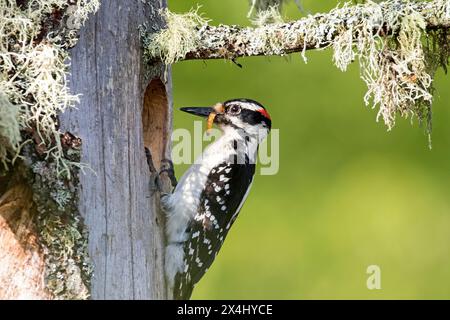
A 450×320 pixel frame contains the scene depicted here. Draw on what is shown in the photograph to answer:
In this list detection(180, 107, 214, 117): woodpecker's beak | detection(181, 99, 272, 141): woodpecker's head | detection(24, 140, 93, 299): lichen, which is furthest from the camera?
detection(181, 99, 272, 141): woodpecker's head

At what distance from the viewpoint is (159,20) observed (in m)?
3.42

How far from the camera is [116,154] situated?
9.97ft

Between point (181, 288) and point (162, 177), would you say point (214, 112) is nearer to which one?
point (162, 177)

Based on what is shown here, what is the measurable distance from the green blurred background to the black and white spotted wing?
144 cm

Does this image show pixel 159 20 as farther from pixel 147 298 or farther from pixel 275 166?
pixel 275 166

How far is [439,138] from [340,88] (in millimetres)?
749

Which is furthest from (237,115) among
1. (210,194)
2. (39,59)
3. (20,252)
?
(20,252)

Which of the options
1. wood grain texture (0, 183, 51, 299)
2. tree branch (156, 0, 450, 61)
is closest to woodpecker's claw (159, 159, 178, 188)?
tree branch (156, 0, 450, 61)

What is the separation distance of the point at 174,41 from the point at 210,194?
91 cm

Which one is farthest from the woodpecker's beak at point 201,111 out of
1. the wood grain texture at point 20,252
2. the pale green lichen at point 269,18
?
the wood grain texture at point 20,252

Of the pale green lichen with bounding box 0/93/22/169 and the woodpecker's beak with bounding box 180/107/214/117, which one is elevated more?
the woodpecker's beak with bounding box 180/107/214/117

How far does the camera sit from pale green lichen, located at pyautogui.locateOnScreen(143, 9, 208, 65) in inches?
126

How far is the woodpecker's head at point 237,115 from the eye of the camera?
4.09 meters

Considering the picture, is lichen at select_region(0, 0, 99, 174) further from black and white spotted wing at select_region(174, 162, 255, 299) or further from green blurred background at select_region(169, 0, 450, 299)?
green blurred background at select_region(169, 0, 450, 299)
